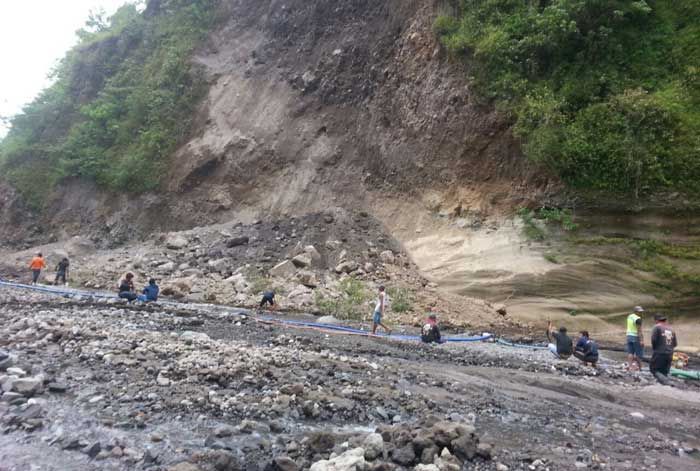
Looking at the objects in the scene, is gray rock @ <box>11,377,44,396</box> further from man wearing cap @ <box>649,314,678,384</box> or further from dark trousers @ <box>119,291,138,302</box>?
man wearing cap @ <box>649,314,678,384</box>

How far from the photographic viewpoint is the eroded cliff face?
18.6m

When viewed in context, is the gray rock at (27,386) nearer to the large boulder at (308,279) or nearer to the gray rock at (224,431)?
the gray rock at (224,431)

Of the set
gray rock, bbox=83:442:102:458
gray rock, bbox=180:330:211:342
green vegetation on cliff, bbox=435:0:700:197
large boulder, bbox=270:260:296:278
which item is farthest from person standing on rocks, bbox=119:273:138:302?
green vegetation on cliff, bbox=435:0:700:197

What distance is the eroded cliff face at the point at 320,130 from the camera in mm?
18562

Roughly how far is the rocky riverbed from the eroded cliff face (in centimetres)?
989

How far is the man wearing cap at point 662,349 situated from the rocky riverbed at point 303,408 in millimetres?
385

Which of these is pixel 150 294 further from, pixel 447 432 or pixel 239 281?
pixel 447 432

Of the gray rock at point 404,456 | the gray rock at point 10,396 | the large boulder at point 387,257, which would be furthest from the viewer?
the large boulder at point 387,257

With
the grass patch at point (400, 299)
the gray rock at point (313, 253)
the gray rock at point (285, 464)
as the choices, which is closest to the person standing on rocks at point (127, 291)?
the gray rock at point (313, 253)

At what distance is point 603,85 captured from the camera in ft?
50.4

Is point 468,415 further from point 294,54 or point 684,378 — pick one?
point 294,54

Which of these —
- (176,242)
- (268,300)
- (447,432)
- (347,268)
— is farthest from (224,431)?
(176,242)

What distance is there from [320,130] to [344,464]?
67.5 feet

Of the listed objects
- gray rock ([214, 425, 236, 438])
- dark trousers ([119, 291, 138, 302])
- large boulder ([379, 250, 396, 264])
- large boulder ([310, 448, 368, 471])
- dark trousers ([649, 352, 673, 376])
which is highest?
large boulder ([379, 250, 396, 264])
